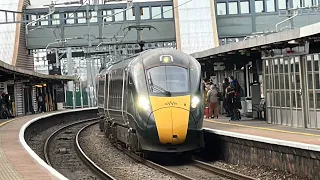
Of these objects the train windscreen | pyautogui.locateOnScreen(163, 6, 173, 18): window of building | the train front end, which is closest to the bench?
the train front end

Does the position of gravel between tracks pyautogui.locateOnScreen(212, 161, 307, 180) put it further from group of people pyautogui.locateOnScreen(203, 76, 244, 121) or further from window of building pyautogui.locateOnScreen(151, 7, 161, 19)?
window of building pyautogui.locateOnScreen(151, 7, 161, 19)

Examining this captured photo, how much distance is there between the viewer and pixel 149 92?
15.6 m

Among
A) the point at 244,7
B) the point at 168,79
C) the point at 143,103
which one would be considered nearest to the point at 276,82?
the point at 168,79

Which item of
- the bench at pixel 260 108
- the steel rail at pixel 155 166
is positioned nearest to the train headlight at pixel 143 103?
the steel rail at pixel 155 166

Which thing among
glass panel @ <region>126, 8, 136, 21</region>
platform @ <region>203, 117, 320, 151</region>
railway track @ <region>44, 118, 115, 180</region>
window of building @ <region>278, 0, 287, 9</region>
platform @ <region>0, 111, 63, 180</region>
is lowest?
railway track @ <region>44, 118, 115, 180</region>

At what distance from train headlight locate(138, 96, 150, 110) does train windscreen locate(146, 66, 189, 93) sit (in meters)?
0.34

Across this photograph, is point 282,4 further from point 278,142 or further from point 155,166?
point 278,142

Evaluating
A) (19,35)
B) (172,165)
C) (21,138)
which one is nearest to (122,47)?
(19,35)

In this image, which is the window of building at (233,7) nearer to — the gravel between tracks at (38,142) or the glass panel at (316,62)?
the gravel between tracks at (38,142)

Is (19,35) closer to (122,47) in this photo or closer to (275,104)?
(122,47)

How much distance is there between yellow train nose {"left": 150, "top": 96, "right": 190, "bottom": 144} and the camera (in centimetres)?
1520

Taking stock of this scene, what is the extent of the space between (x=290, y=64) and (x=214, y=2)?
123 ft

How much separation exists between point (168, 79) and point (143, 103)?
1.05 metres

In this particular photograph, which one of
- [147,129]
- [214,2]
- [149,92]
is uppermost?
[214,2]
